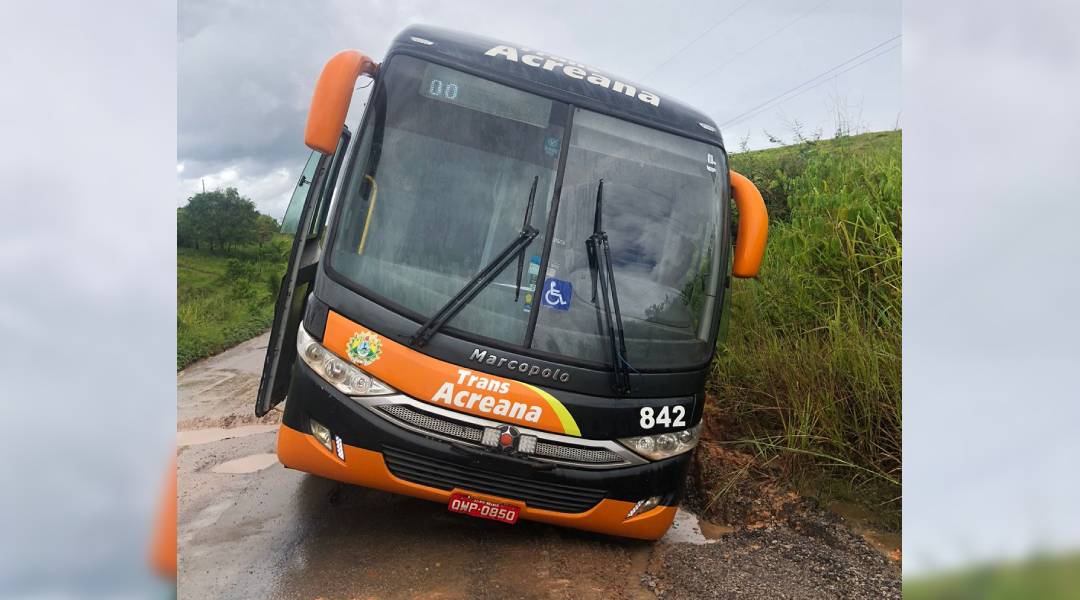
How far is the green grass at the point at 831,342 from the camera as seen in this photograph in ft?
13.4

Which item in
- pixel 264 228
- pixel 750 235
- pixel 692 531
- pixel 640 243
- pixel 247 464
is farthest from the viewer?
pixel 264 228

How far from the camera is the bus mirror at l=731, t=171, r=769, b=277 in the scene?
3641 mm

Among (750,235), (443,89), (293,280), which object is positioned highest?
(443,89)

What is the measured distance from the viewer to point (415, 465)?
9.79 ft

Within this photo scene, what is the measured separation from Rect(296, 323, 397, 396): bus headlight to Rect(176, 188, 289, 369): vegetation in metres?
0.53

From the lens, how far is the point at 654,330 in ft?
11.1

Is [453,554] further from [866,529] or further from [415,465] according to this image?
[866,529]

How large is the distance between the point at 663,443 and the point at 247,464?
290 centimetres

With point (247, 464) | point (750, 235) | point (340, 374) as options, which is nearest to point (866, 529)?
point (750, 235)

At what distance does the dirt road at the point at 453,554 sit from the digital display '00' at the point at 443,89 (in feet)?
7.01

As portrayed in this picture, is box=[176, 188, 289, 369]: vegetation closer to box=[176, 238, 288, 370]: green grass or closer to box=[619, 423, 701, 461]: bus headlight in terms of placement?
box=[176, 238, 288, 370]: green grass

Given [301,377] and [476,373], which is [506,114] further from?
[301,377]

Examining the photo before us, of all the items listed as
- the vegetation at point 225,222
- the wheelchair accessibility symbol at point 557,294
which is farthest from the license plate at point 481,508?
the vegetation at point 225,222

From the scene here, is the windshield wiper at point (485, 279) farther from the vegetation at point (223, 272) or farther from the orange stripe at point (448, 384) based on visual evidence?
the vegetation at point (223, 272)
